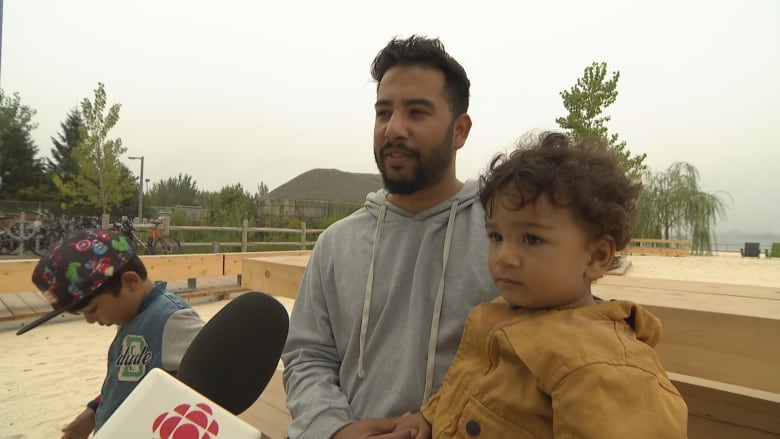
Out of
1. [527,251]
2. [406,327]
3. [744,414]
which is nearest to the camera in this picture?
[527,251]

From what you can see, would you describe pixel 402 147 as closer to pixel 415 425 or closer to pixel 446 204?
pixel 446 204

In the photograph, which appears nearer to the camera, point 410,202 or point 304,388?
point 304,388

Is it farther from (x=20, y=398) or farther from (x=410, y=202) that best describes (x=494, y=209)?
(x=20, y=398)

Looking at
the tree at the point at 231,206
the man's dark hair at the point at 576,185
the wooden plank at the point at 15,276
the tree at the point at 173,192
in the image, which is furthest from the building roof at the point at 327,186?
the man's dark hair at the point at 576,185

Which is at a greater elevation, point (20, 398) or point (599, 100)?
point (599, 100)

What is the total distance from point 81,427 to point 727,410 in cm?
206

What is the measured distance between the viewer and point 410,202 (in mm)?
1543

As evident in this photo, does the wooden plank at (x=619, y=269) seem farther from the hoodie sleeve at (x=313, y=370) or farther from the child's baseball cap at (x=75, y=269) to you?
the child's baseball cap at (x=75, y=269)

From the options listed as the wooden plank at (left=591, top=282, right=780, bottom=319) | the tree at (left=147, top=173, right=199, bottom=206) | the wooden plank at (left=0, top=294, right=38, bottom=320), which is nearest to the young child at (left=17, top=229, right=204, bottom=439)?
the wooden plank at (left=591, top=282, right=780, bottom=319)

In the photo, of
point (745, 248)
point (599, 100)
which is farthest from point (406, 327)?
point (745, 248)

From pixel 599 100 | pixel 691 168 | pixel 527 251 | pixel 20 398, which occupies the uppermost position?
pixel 599 100

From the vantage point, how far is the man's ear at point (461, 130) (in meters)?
1.52

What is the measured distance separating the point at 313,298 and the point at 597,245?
90cm

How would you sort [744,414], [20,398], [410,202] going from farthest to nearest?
[20,398] < [410,202] < [744,414]
